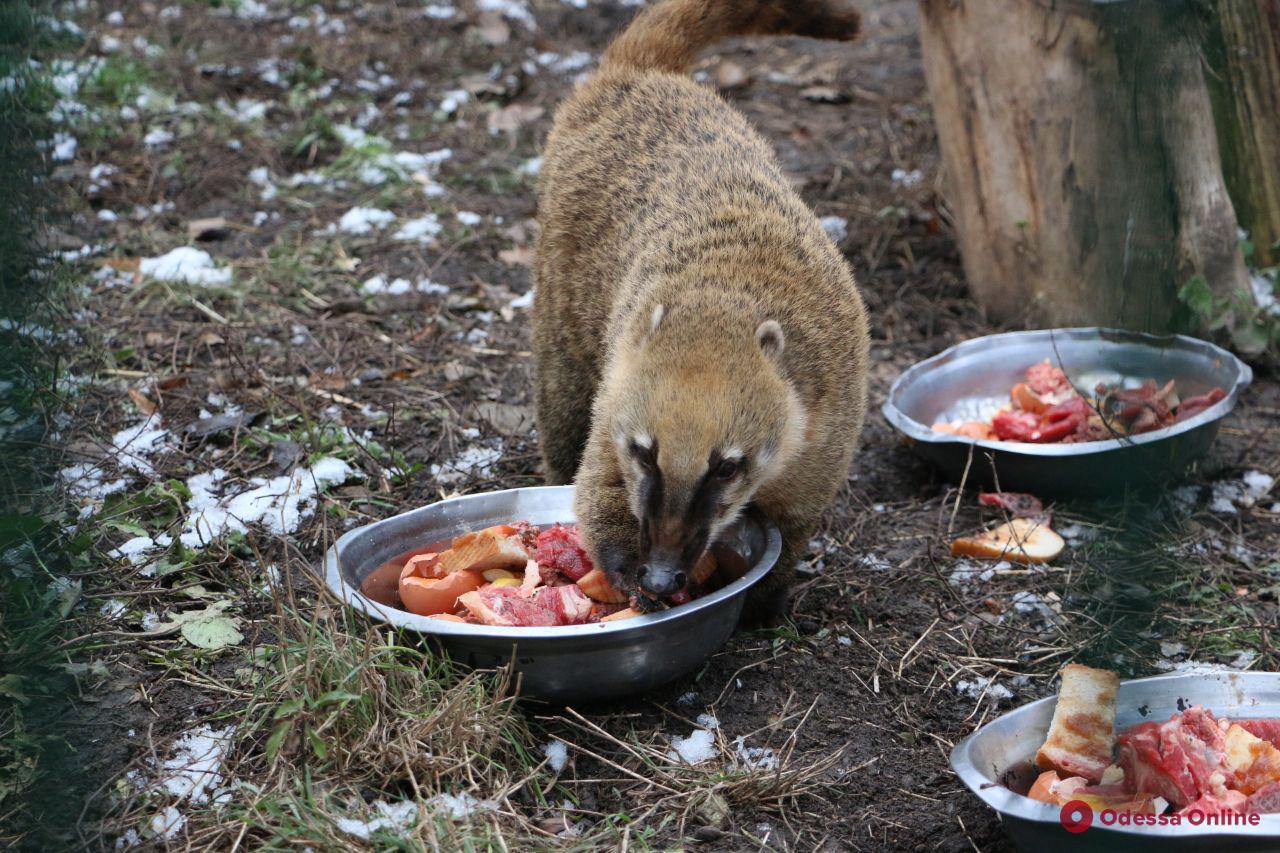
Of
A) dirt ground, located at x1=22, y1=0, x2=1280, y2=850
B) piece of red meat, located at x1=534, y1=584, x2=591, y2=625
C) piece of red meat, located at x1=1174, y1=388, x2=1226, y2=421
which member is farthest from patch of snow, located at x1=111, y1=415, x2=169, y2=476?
piece of red meat, located at x1=1174, y1=388, x2=1226, y2=421

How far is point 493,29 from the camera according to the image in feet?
30.9

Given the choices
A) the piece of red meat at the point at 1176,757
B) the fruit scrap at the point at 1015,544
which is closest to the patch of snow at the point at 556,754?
the piece of red meat at the point at 1176,757

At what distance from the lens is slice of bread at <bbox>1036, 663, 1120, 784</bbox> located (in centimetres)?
281

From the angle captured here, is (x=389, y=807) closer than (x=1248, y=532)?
Yes

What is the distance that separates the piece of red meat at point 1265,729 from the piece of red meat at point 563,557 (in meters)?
1.88

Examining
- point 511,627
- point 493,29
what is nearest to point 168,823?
point 511,627

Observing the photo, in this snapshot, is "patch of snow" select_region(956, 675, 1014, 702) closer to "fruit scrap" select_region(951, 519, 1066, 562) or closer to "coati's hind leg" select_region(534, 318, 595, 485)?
"fruit scrap" select_region(951, 519, 1066, 562)

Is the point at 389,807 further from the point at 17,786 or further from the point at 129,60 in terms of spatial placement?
the point at 129,60

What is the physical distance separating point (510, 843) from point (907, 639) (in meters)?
1.63

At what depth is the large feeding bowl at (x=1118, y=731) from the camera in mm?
2383

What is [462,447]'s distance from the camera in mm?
4848

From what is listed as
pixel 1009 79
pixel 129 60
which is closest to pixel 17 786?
pixel 1009 79

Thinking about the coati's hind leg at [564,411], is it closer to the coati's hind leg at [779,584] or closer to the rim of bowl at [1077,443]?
the coati's hind leg at [779,584]

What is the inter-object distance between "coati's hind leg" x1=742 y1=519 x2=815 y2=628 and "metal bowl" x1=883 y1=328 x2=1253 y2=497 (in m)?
0.96
